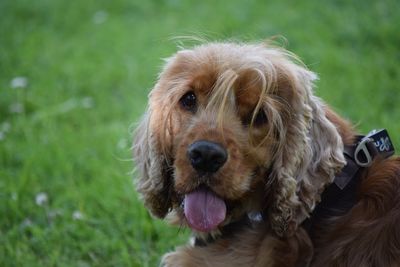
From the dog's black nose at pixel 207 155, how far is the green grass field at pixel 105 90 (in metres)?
1.00

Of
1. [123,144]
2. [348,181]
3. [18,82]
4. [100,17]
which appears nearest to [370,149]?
[348,181]

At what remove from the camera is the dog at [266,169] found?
9.53 feet

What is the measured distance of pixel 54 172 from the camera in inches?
202

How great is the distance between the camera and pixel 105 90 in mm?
6582

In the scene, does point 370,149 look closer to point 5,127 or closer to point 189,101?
point 189,101

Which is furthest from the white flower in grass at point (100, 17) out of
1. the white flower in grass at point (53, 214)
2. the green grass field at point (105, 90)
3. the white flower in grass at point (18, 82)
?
the white flower in grass at point (53, 214)

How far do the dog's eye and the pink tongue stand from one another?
1.46 feet

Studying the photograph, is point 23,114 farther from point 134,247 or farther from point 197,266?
point 197,266

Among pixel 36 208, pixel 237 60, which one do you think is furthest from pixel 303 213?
pixel 36 208

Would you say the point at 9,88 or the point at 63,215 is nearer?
the point at 63,215

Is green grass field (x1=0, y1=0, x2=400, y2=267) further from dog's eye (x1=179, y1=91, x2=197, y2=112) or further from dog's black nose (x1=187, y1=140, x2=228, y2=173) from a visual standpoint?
dog's black nose (x1=187, y1=140, x2=228, y2=173)

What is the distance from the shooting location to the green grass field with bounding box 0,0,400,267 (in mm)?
4371

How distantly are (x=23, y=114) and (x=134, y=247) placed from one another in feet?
7.88

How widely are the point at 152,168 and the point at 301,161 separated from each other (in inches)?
31.1
